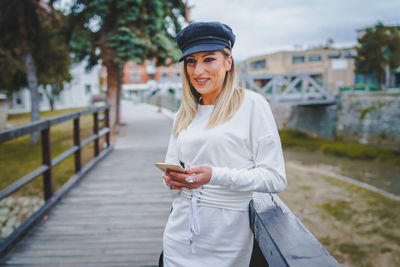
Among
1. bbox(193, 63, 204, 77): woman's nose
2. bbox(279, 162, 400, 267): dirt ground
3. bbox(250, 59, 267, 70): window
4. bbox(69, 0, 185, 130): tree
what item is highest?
bbox(250, 59, 267, 70): window

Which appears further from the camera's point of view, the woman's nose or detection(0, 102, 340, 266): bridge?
the woman's nose

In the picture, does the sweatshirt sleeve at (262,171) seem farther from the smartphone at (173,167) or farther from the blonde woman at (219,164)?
the smartphone at (173,167)

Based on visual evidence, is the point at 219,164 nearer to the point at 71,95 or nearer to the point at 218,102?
the point at 218,102

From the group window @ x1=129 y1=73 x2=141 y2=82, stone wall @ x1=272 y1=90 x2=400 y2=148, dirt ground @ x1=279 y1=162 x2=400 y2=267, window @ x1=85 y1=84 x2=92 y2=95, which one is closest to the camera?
dirt ground @ x1=279 y1=162 x2=400 y2=267

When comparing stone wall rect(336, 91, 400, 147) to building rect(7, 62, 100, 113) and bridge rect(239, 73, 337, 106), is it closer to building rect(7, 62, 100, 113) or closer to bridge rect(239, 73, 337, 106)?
bridge rect(239, 73, 337, 106)

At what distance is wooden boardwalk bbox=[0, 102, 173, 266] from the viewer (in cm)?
305

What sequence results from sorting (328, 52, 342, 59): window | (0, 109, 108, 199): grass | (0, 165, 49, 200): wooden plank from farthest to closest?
(328, 52, 342, 59): window < (0, 109, 108, 199): grass < (0, 165, 49, 200): wooden plank

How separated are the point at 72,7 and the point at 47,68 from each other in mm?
Answer: 3053

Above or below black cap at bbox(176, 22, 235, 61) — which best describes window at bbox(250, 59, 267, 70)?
above

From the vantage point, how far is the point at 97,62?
46.3 ft

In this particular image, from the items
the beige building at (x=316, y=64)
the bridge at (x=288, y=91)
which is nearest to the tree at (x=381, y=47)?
the beige building at (x=316, y=64)

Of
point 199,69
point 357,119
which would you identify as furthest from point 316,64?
point 199,69

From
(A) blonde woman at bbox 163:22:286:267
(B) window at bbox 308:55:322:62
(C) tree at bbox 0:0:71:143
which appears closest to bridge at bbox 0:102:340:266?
(A) blonde woman at bbox 163:22:286:267

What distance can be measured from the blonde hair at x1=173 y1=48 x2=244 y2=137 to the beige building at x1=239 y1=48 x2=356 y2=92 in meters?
42.3
